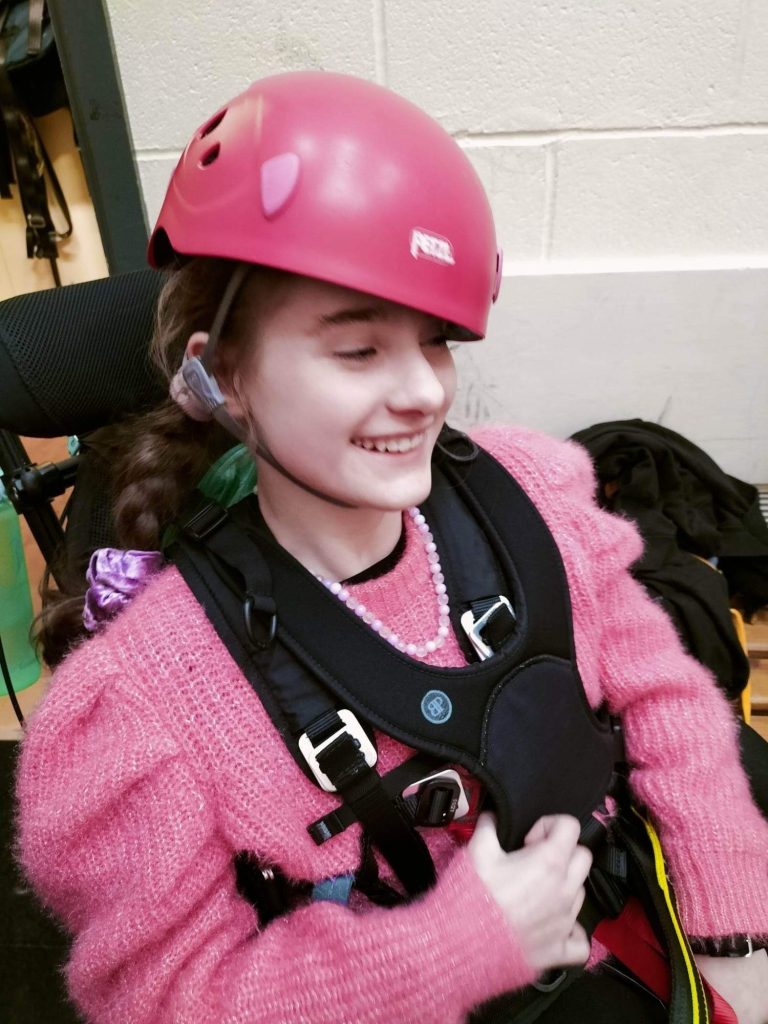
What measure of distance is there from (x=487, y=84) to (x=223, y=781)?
1.18 meters

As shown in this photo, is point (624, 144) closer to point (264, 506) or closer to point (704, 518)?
point (704, 518)

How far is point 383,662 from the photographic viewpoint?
27.8 inches

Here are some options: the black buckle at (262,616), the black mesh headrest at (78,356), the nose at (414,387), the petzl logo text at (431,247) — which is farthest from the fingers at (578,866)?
the black mesh headrest at (78,356)

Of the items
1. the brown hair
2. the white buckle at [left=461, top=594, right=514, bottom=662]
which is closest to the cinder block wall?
the brown hair

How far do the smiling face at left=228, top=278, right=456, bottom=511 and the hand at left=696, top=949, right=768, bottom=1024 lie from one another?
2.12 feet

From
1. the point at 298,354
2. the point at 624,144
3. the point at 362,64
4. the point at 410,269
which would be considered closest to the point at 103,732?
the point at 298,354

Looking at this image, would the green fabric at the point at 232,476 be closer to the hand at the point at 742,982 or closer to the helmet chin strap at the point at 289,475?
the helmet chin strap at the point at 289,475

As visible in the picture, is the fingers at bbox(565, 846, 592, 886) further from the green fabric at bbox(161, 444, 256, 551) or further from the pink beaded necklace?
the green fabric at bbox(161, 444, 256, 551)

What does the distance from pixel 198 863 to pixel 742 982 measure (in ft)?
2.07

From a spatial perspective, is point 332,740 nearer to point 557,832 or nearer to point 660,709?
point 557,832

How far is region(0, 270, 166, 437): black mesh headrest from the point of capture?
0.81 meters

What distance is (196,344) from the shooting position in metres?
0.71

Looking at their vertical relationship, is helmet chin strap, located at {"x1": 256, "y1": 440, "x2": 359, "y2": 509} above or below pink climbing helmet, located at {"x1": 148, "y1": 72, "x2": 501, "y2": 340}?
below

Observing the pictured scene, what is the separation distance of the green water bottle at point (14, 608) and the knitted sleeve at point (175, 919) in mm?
537
